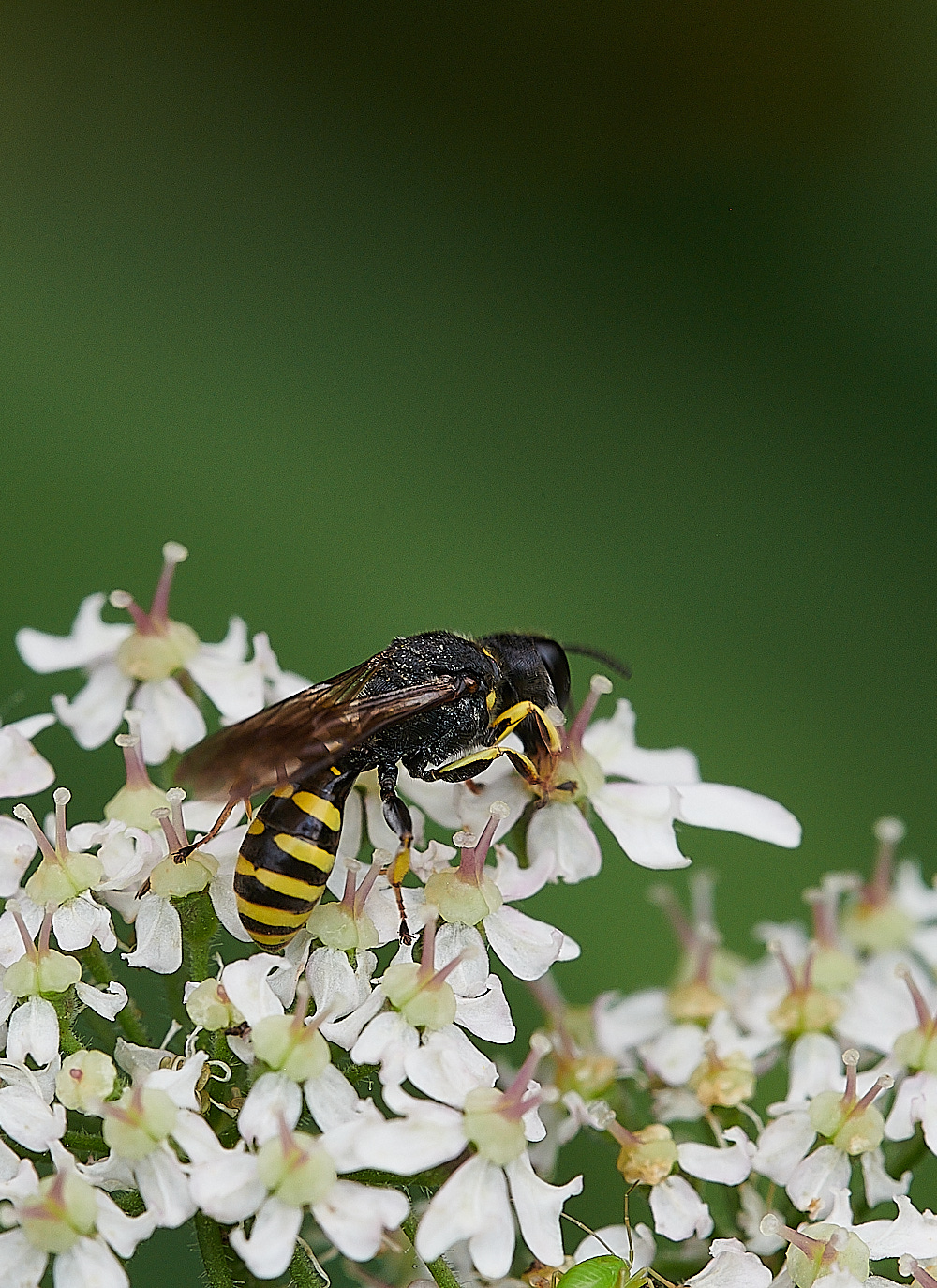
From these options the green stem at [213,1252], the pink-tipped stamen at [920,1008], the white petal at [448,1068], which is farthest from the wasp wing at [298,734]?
the pink-tipped stamen at [920,1008]

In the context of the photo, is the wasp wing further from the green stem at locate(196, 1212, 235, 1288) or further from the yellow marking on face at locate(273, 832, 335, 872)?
the green stem at locate(196, 1212, 235, 1288)

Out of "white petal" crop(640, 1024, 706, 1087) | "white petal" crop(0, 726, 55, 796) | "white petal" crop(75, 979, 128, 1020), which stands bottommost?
"white petal" crop(640, 1024, 706, 1087)

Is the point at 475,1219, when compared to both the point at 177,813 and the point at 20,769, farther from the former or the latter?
the point at 20,769

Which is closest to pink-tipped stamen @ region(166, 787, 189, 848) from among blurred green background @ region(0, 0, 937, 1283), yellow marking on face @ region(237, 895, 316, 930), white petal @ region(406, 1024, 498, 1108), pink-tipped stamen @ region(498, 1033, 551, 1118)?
yellow marking on face @ region(237, 895, 316, 930)

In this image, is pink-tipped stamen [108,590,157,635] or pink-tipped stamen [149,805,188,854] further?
pink-tipped stamen [108,590,157,635]

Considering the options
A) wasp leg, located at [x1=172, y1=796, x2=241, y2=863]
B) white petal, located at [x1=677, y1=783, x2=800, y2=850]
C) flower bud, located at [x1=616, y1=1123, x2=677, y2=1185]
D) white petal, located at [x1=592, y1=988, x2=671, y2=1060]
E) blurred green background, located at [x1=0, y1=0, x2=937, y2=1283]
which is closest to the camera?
wasp leg, located at [x1=172, y1=796, x2=241, y2=863]

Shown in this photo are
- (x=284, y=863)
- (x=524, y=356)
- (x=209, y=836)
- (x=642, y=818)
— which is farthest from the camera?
(x=524, y=356)

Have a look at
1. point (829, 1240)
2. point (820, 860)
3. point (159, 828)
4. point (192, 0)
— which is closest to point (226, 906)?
point (159, 828)

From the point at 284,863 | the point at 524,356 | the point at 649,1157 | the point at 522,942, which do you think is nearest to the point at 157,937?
Result: the point at 284,863
